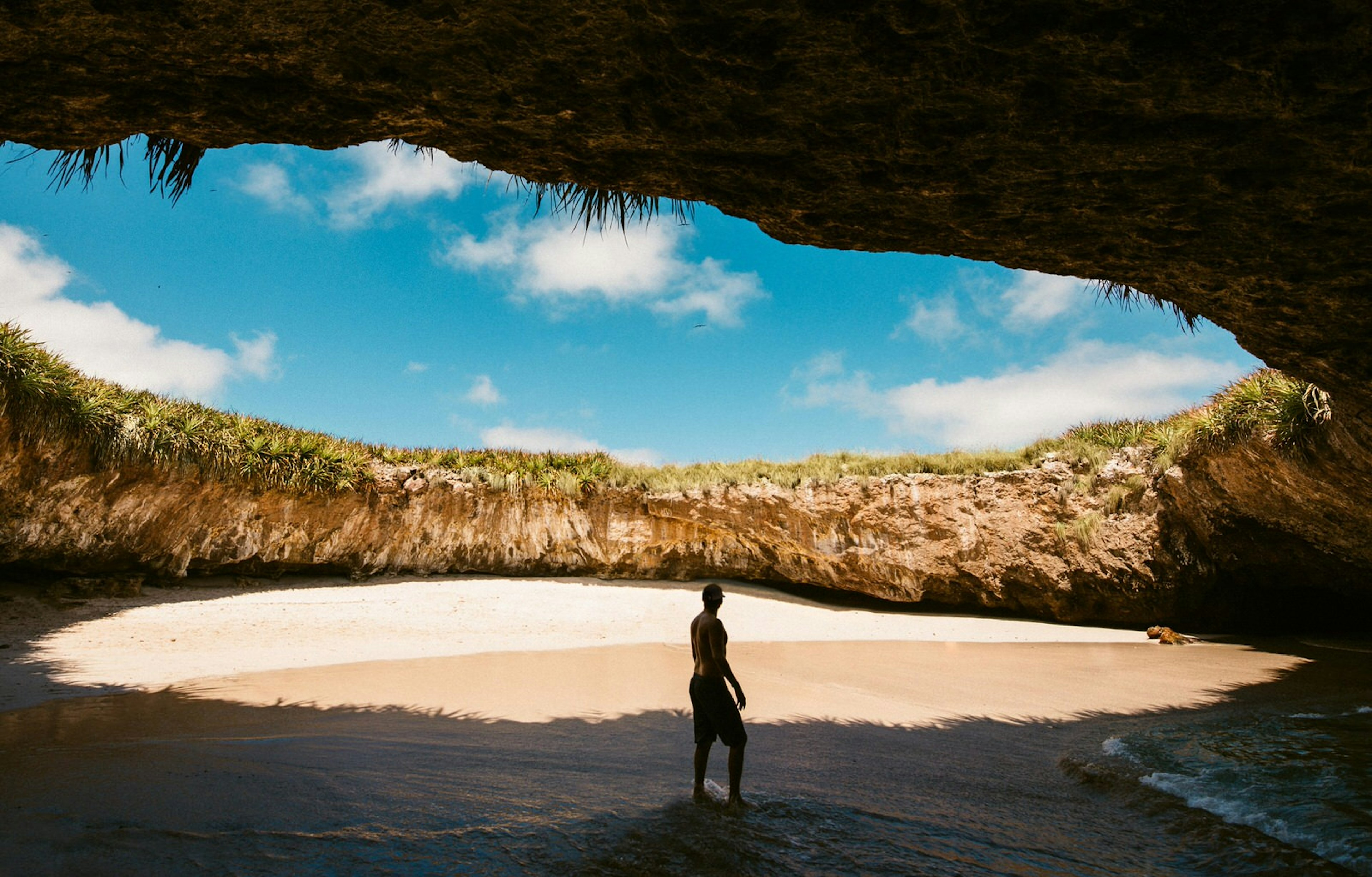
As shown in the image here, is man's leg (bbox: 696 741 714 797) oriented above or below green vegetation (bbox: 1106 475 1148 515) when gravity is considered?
below

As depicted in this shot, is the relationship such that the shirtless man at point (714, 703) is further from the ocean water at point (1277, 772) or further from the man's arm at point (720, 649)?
the ocean water at point (1277, 772)

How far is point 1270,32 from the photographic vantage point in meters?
2.29

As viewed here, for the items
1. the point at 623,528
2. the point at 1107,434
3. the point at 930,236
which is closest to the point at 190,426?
→ the point at 623,528

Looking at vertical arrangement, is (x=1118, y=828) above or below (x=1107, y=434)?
below

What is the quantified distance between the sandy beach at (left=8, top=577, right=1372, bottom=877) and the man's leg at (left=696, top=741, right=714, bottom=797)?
0.41 feet

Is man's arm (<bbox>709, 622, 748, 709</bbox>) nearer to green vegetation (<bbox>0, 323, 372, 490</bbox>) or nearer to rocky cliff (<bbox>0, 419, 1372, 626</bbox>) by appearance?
rocky cliff (<bbox>0, 419, 1372, 626</bbox>)

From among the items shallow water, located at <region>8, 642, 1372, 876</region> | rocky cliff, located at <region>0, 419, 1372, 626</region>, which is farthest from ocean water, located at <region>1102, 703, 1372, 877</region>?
rocky cliff, located at <region>0, 419, 1372, 626</region>

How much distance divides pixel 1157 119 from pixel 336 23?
3.15 metres

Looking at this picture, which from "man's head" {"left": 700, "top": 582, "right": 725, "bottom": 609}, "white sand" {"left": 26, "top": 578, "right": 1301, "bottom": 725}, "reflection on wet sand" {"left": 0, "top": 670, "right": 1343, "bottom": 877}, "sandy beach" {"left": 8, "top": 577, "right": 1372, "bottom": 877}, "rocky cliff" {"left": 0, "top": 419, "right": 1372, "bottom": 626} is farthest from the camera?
"rocky cliff" {"left": 0, "top": 419, "right": 1372, "bottom": 626}

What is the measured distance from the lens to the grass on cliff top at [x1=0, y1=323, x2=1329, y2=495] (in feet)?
30.4

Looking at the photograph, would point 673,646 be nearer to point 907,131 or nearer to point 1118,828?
point 1118,828

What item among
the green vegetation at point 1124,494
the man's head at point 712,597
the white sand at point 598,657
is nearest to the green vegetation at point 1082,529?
the green vegetation at point 1124,494

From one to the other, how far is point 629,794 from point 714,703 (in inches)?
32.0

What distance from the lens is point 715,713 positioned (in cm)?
452
